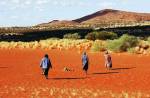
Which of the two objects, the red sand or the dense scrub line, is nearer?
the red sand

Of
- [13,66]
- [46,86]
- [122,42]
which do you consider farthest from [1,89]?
[122,42]

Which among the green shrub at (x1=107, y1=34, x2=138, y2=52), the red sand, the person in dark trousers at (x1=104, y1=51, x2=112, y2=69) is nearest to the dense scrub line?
the green shrub at (x1=107, y1=34, x2=138, y2=52)

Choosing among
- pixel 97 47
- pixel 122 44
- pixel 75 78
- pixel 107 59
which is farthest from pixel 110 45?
pixel 75 78

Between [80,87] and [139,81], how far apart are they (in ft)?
11.9

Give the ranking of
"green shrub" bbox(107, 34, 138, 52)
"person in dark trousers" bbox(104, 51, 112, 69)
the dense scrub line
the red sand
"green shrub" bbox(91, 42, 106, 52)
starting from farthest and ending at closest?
"green shrub" bbox(91, 42, 106, 52) → "green shrub" bbox(107, 34, 138, 52) → the dense scrub line → "person in dark trousers" bbox(104, 51, 112, 69) → the red sand

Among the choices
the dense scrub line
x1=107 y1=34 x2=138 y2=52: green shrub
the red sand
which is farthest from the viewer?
x1=107 y1=34 x2=138 y2=52: green shrub

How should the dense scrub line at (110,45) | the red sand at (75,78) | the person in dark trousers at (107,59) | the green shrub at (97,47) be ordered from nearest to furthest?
1. the red sand at (75,78)
2. the person in dark trousers at (107,59)
3. the dense scrub line at (110,45)
4. the green shrub at (97,47)

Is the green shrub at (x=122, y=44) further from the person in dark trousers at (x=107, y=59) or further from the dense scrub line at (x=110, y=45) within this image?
the person in dark trousers at (x=107, y=59)

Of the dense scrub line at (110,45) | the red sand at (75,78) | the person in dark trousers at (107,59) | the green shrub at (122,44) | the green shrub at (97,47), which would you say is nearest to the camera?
the red sand at (75,78)

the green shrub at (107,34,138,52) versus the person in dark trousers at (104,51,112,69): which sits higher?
the person in dark trousers at (104,51,112,69)

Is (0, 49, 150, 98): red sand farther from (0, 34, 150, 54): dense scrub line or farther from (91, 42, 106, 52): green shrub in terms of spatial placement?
Answer: (91, 42, 106, 52): green shrub

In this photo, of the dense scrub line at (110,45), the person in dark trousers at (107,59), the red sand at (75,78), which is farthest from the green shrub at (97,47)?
the person in dark trousers at (107,59)

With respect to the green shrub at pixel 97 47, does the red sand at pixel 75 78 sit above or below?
above

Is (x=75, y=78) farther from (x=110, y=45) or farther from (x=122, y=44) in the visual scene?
(x=110, y=45)
